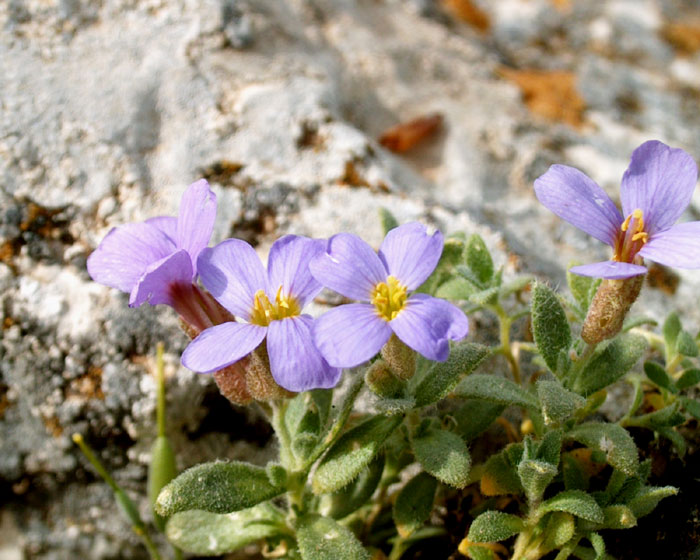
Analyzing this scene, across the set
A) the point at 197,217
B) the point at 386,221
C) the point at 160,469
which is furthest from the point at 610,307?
the point at 160,469

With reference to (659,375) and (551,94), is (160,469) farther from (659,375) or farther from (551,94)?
(551,94)

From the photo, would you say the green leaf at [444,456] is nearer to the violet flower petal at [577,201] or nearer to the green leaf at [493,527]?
the green leaf at [493,527]

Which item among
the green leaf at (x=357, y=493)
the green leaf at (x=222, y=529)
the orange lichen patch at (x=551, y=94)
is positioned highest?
the orange lichen patch at (x=551, y=94)

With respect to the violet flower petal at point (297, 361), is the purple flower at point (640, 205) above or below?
above

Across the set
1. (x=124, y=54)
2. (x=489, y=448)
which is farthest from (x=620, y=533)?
(x=124, y=54)

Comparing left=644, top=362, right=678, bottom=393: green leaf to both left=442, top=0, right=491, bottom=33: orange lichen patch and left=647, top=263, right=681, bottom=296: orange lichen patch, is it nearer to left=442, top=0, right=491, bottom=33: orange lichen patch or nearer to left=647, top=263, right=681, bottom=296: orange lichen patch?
left=647, top=263, right=681, bottom=296: orange lichen patch

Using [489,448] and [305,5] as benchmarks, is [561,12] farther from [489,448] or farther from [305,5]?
[489,448]

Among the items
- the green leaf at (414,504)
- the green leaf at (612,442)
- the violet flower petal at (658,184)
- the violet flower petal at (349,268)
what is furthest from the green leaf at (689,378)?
the violet flower petal at (349,268)
